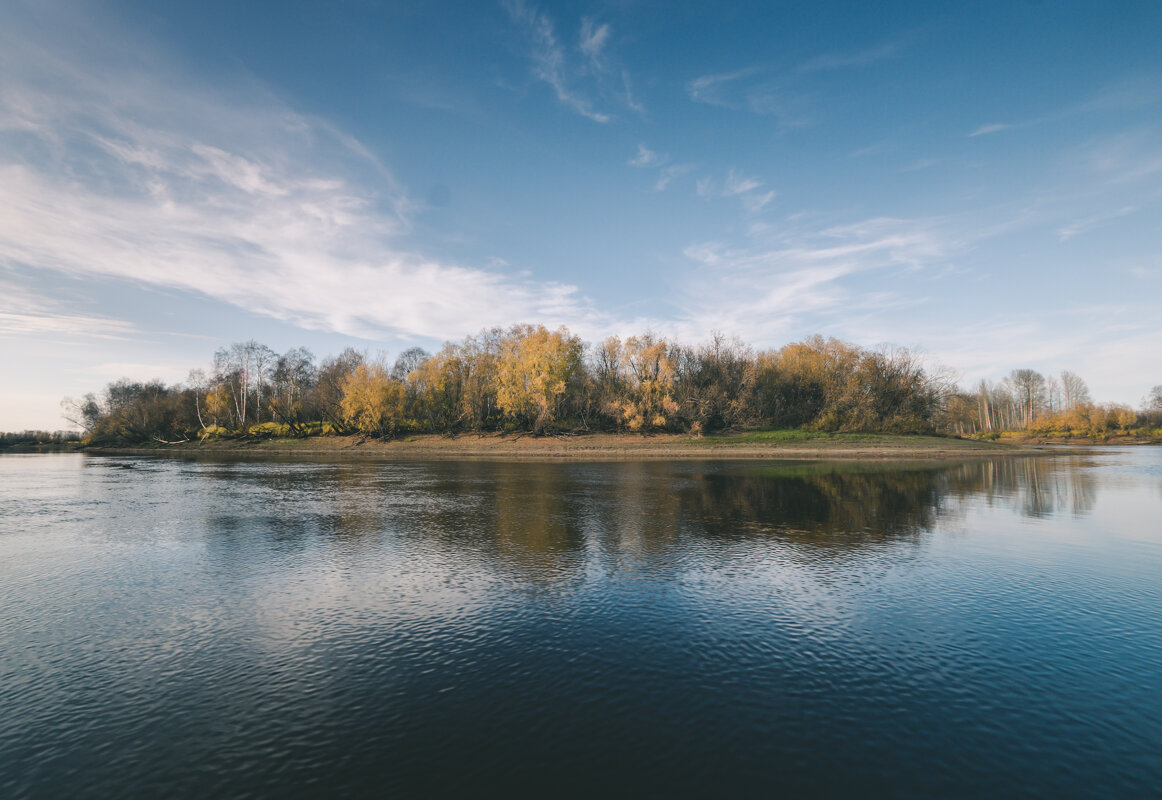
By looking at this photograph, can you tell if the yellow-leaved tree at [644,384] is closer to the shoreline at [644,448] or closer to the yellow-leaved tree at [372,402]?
the shoreline at [644,448]

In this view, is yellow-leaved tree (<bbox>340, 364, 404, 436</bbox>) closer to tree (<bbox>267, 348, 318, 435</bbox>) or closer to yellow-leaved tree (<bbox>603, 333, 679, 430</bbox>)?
tree (<bbox>267, 348, 318, 435</bbox>)

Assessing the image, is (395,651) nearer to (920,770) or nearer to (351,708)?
(351,708)

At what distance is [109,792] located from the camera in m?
6.77

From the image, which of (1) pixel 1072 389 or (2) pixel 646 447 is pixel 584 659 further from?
(1) pixel 1072 389

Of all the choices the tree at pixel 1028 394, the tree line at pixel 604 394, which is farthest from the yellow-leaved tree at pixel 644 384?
the tree at pixel 1028 394

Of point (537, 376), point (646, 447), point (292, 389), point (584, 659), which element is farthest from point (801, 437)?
point (292, 389)

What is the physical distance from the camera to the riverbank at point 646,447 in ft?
223

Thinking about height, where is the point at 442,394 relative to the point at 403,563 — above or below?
above

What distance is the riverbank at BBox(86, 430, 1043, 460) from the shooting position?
6794 centimetres

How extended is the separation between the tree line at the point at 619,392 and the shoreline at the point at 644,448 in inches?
128

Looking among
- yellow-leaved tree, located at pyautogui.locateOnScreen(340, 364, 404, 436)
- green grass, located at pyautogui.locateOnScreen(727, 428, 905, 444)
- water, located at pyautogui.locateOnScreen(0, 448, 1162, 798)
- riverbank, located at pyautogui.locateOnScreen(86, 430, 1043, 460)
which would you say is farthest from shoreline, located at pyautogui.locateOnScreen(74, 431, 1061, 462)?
water, located at pyautogui.locateOnScreen(0, 448, 1162, 798)

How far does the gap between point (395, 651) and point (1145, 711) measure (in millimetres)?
12981

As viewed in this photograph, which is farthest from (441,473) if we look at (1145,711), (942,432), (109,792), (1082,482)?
(942,432)

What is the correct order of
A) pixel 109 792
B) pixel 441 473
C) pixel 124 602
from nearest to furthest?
pixel 109 792
pixel 124 602
pixel 441 473
